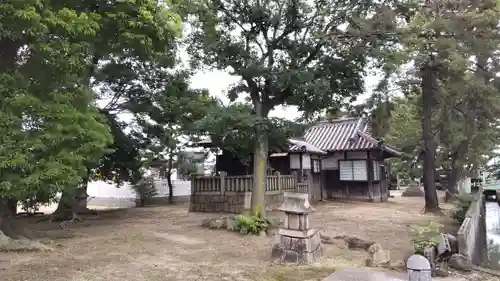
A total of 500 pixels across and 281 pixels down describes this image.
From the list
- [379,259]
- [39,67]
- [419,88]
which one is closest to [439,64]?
[419,88]

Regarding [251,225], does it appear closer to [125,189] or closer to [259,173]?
[259,173]

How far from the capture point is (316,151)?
21.5m

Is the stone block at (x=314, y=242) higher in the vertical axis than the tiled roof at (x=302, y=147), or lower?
lower

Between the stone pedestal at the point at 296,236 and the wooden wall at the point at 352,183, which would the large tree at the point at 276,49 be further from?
the wooden wall at the point at 352,183

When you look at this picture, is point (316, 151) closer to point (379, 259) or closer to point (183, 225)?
point (183, 225)

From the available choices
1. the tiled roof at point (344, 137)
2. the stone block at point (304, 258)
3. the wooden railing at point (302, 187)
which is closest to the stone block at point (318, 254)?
the stone block at point (304, 258)

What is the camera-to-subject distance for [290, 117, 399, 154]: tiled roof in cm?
2219

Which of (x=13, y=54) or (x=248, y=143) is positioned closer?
(x=13, y=54)

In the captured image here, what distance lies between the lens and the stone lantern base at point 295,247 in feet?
24.2

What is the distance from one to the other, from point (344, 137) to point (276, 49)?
42.5ft

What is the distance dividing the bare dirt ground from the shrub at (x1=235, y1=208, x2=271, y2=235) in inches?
12.9

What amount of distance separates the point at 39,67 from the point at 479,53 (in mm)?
14517

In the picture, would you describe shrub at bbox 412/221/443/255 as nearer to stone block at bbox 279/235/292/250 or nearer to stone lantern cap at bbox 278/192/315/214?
stone lantern cap at bbox 278/192/315/214

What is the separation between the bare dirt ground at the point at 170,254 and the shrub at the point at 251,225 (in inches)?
12.9
